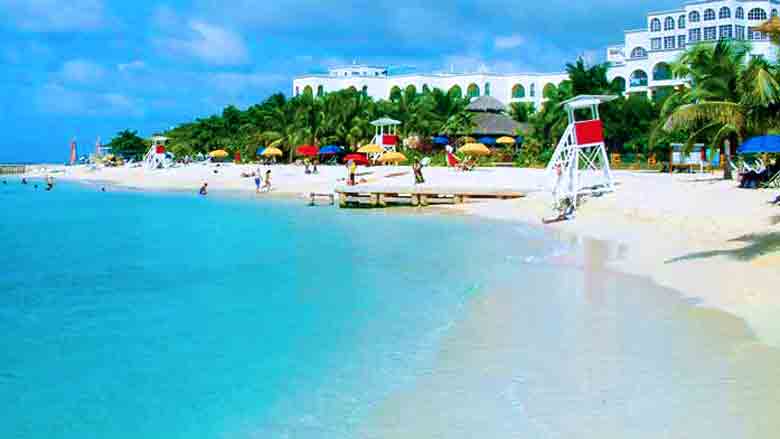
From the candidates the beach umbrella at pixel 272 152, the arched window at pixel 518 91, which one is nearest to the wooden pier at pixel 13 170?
the beach umbrella at pixel 272 152

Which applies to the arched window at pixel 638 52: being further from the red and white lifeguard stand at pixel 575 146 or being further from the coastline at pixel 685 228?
the red and white lifeguard stand at pixel 575 146

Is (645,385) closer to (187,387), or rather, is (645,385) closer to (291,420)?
(291,420)

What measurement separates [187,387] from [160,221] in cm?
2440

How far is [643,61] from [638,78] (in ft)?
5.43

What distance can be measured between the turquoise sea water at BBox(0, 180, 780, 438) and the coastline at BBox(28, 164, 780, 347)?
30.1 inches

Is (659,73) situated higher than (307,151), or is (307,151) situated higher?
(659,73)

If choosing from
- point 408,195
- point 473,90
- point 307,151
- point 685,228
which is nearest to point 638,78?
point 473,90

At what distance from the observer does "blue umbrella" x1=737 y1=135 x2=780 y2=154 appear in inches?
918

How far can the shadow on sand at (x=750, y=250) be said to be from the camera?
14780 mm

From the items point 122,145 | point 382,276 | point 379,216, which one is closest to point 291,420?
point 382,276

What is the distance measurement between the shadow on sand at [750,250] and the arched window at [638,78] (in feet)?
180

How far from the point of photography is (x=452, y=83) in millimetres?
83750

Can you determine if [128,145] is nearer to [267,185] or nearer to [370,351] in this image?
[267,185]

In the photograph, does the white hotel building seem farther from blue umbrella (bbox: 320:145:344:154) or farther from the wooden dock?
the wooden dock
